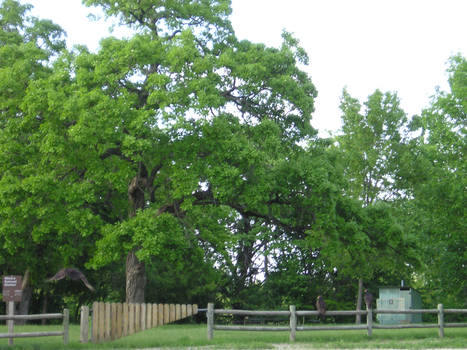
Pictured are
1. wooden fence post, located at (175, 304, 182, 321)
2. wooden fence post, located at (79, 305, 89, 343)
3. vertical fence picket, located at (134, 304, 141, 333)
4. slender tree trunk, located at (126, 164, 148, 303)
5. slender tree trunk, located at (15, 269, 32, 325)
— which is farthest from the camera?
slender tree trunk, located at (15, 269, 32, 325)

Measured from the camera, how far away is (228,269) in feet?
143

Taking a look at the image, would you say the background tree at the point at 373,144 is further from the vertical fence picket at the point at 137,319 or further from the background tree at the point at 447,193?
the vertical fence picket at the point at 137,319

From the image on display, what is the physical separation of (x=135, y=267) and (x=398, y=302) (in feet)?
48.8

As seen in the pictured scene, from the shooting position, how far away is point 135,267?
2566 centimetres

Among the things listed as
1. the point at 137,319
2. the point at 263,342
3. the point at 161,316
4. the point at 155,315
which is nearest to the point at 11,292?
the point at 137,319

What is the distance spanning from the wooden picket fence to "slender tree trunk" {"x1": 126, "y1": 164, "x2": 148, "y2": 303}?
22.9 ft

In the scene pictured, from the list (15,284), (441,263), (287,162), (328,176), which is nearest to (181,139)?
(287,162)

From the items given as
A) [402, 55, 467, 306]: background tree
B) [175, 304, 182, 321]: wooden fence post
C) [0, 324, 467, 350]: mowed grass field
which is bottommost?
[0, 324, 467, 350]: mowed grass field

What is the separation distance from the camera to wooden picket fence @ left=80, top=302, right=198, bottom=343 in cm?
1764

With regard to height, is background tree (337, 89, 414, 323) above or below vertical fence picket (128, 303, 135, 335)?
above

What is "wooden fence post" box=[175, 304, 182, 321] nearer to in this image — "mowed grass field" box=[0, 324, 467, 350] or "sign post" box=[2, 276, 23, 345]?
"mowed grass field" box=[0, 324, 467, 350]

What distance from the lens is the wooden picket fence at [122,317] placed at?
57.9 feet

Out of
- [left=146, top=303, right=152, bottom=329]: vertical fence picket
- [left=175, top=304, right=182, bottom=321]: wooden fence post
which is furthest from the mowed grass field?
[left=175, top=304, right=182, bottom=321]: wooden fence post

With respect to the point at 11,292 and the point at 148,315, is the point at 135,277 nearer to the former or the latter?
the point at 148,315
